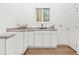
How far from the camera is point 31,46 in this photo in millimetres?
1139

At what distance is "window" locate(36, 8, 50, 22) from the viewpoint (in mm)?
1163

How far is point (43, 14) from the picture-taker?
1149 millimetres

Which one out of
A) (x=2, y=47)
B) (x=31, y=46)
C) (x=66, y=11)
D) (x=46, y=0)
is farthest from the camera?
(x=66, y=11)

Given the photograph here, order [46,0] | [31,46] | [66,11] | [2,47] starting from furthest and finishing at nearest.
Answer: [66,11], [31,46], [2,47], [46,0]

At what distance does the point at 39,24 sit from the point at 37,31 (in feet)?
0.32

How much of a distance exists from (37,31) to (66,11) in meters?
0.37

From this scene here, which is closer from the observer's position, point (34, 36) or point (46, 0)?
point (46, 0)

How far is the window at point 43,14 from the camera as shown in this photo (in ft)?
3.82

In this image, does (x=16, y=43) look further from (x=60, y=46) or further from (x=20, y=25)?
(x=60, y=46)

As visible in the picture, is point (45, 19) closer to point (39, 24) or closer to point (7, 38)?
point (39, 24)

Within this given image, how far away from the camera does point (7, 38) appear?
90cm

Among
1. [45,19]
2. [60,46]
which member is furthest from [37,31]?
[60,46]

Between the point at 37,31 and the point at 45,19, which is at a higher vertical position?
the point at 45,19

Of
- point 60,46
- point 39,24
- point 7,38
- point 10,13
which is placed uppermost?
point 10,13
